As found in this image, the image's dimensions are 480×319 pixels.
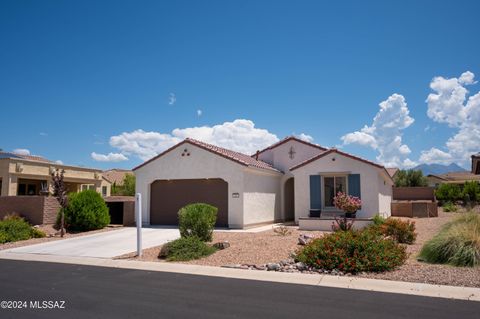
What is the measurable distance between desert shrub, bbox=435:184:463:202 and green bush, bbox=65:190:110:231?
104 feet

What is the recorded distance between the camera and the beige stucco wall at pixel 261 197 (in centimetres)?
1964

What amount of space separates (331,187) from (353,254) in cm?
1100

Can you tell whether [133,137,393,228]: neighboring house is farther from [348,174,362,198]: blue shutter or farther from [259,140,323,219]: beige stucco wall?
[259,140,323,219]: beige stucco wall

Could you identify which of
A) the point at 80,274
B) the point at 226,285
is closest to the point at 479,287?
the point at 226,285

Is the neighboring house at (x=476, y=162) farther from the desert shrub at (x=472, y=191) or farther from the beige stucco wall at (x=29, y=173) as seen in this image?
the beige stucco wall at (x=29, y=173)

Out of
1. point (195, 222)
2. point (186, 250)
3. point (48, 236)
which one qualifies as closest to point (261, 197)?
point (195, 222)

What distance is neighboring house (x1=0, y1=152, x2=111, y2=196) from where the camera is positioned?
25.5m

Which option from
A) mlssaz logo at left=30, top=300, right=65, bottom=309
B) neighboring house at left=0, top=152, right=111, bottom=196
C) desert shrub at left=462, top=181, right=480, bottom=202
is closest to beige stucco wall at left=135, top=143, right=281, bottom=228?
neighboring house at left=0, top=152, right=111, bottom=196

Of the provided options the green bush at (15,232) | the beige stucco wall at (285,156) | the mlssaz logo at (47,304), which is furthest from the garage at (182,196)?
the mlssaz logo at (47,304)

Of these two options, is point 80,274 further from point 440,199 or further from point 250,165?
point 440,199

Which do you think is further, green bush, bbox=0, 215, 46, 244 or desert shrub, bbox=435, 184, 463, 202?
desert shrub, bbox=435, 184, 463, 202

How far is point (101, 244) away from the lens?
15.0 meters

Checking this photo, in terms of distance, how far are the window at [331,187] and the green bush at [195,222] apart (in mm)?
8676

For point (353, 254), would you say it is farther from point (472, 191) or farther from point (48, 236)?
point (472, 191)
